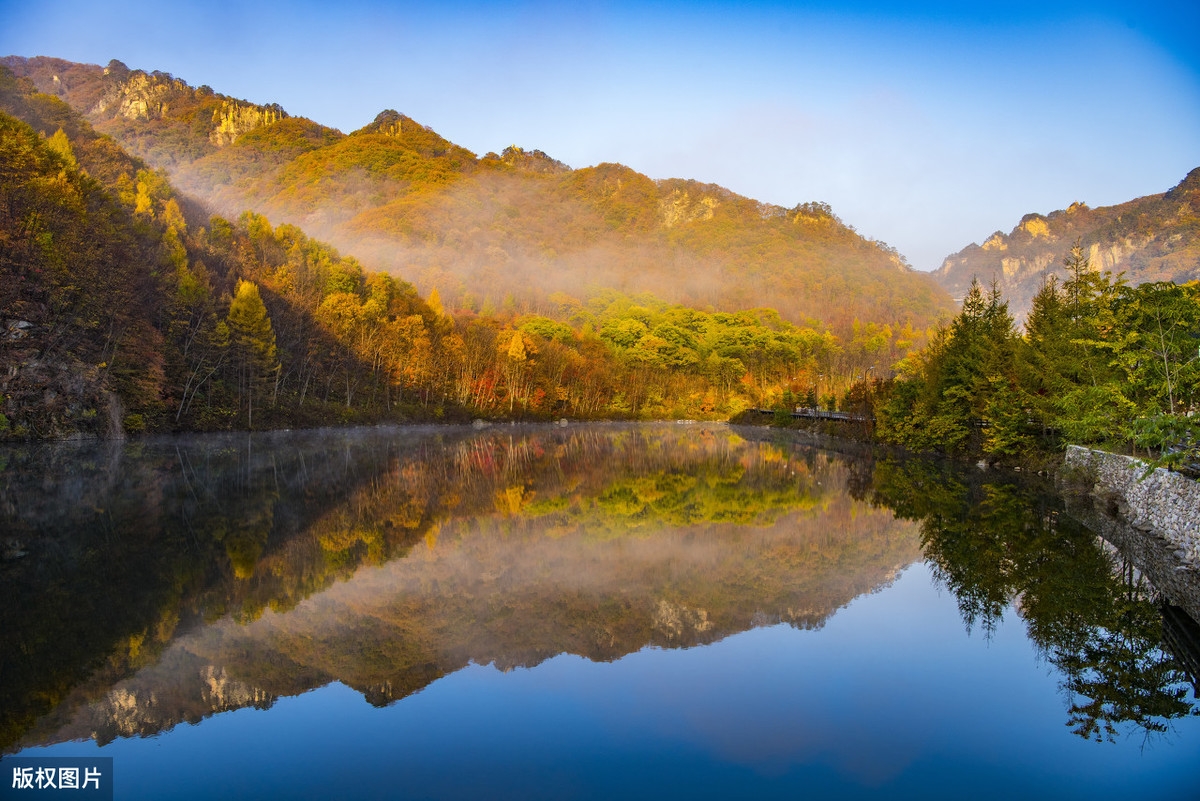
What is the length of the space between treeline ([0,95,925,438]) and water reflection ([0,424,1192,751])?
588 inches

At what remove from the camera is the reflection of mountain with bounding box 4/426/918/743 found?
660cm

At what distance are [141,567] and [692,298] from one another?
133 m

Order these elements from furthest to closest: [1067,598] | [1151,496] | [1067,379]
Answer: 1. [1067,379]
2. [1151,496]
3. [1067,598]

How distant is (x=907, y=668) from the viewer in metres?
7.40

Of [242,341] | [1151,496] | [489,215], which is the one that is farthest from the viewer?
[489,215]

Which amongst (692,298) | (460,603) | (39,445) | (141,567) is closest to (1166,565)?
(460,603)

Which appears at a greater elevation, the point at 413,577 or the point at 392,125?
the point at 392,125

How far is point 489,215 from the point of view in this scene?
516 feet

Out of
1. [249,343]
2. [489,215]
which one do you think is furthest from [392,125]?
[249,343]

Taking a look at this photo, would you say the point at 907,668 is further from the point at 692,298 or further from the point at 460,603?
the point at 692,298

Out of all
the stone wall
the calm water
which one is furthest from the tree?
the stone wall

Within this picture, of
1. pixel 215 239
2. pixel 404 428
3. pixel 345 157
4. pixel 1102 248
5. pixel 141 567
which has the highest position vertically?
pixel 345 157

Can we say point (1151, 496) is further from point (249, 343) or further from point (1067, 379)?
point (249, 343)

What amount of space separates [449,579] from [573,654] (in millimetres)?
3181
